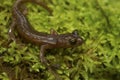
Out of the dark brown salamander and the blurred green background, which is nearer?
the blurred green background

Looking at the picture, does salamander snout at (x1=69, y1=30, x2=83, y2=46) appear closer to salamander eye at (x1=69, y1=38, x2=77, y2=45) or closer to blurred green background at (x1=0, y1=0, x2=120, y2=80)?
salamander eye at (x1=69, y1=38, x2=77, y2=45)

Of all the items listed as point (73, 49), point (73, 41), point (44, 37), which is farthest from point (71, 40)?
point (44, 37)

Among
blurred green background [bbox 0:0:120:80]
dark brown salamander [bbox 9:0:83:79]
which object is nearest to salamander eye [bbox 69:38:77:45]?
dark brown salamander [bbox 9:0:83:79]

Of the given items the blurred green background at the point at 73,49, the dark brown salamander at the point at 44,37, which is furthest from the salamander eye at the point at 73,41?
the blurred green background at the point at 73,49

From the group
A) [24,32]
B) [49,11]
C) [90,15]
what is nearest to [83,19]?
[90,15]

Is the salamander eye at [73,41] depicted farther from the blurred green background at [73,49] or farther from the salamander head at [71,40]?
the blurred green background at [73,49]
